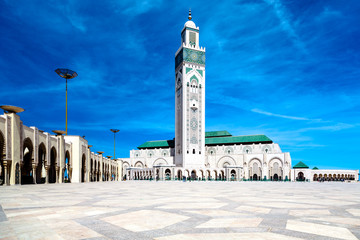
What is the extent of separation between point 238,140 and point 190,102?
60.4ft

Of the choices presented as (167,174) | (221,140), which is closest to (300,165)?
(221,140)

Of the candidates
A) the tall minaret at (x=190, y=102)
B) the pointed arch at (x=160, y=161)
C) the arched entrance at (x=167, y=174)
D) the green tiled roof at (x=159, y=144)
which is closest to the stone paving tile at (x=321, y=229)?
the arched entrance at (x=167, y=174)

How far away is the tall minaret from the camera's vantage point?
68.5 m

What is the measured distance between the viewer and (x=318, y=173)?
2633 inches

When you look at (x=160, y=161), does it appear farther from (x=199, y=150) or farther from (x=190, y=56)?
(x=190, y=56)

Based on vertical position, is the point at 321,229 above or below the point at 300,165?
above

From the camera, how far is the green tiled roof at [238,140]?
239 ft

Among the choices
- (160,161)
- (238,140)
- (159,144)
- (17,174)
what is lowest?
(160,161)

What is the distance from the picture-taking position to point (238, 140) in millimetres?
75438

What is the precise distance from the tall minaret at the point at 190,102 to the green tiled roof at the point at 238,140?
26.0 ft

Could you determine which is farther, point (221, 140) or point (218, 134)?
point (218, 134)

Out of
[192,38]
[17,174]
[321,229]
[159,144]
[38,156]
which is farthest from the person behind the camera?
[159,144]

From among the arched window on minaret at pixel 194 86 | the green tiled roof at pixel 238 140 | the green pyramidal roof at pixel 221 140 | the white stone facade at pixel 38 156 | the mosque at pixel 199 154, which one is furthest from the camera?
the green pyramidal roof at pixel 221 140

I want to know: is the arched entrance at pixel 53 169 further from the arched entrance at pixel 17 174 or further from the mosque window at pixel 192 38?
the mosque window at pixel 192 38
